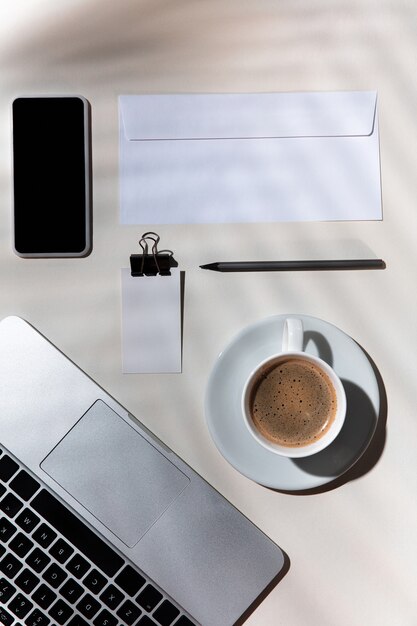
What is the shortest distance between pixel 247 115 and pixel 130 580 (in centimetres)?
52

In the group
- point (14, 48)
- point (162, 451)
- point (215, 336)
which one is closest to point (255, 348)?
point (215, 336)

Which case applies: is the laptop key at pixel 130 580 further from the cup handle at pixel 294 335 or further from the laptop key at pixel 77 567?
the cup handle at pixel 294 335

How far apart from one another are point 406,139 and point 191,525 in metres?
0.49

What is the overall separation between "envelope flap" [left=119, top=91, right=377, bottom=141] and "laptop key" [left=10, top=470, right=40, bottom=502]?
15.3 inches

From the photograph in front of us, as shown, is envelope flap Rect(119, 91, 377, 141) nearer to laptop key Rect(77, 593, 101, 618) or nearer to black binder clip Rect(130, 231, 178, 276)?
black binder clip Rect(130, 231, 178, 276)

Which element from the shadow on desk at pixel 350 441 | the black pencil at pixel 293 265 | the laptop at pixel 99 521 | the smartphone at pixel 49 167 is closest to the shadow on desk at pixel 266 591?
the laptop at pixel 99 521

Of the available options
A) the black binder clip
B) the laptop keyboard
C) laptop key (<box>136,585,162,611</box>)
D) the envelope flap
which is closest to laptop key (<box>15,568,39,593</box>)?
the laptop keyboard

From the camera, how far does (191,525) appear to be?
699 mm

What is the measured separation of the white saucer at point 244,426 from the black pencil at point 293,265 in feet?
0.19

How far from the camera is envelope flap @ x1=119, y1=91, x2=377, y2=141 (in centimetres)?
71

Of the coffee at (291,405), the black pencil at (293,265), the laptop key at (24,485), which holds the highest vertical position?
the black pencil at (293,265)

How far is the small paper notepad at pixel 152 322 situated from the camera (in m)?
0.71

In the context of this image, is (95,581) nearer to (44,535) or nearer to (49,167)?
(44,535)

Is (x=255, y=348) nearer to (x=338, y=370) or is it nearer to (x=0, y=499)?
(x=338, y=370)
